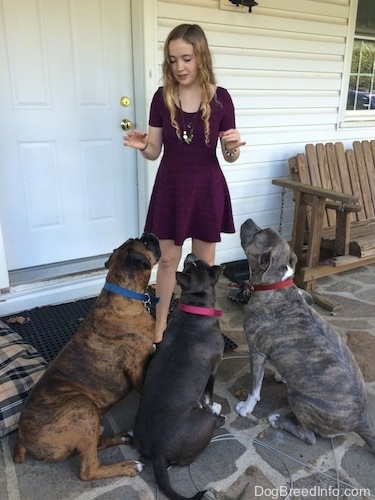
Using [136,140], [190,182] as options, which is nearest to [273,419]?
[190,182]

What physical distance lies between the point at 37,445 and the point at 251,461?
1122 millimetres

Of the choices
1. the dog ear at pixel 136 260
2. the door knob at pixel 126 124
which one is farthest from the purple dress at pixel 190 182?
the door knob at pixel 126 124

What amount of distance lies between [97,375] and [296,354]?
1.11 metres

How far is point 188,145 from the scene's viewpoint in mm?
2885

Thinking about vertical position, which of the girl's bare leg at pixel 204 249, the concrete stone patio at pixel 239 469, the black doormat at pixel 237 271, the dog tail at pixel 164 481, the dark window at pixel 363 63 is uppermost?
the dark window at pixel 363 63

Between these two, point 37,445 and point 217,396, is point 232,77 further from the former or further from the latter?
point 37,445

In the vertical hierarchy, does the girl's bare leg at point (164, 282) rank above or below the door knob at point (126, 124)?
below

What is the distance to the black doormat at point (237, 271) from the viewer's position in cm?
457

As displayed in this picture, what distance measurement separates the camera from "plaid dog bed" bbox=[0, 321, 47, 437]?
254 cm

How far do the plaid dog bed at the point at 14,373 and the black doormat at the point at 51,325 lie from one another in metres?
0.15

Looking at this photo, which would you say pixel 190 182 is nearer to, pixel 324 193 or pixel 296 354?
pixel 296 354

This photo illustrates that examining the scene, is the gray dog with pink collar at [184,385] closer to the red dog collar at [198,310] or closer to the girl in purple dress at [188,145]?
the red dog collar at [198,310]

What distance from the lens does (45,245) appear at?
13.4 ft

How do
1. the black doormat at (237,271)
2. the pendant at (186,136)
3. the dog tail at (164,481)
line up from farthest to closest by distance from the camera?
the black doormat at (237,271)
the pendant at (186,136)
the dog tail at (164,481)
